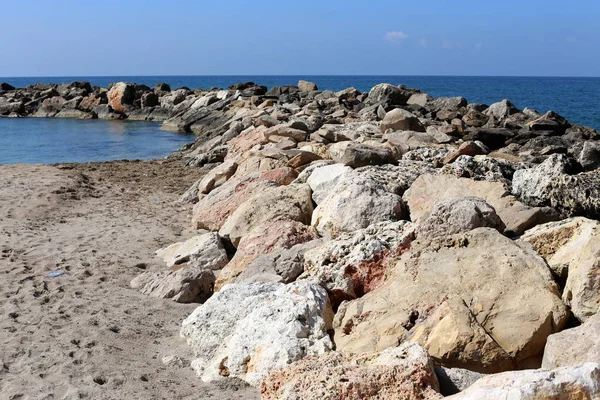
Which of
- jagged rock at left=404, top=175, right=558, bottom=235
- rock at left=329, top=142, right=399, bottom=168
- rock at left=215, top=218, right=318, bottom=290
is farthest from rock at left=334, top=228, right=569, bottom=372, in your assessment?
rock at left=329, top=142, right=399, bottom=168

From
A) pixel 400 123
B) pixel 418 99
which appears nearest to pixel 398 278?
pixel 400 123

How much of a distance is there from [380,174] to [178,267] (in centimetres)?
269

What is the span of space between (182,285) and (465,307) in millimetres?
3379

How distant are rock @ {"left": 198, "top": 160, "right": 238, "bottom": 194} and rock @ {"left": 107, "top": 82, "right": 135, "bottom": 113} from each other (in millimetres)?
27752

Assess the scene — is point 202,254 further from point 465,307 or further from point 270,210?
point 465,307

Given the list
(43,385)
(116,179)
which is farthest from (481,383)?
(116,179)

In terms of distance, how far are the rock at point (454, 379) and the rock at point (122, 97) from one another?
118 ft

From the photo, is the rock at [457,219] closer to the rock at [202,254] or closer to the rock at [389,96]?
the rock at [202,254]

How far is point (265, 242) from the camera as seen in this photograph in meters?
7.08

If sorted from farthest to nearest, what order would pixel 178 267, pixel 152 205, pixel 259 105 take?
pixel 259 105
pixel 152 205
pixel 178 267

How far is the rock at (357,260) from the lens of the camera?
5570 mm

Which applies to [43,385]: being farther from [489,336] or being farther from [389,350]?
[489,336]

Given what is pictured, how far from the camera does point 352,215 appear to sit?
6.92 m

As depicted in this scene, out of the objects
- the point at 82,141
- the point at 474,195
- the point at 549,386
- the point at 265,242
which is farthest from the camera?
the point at 82,141
